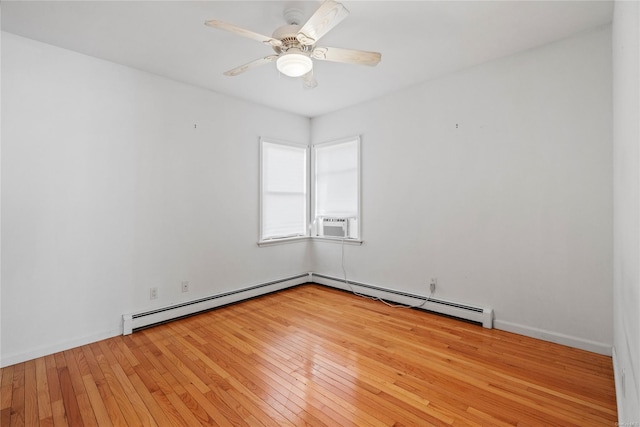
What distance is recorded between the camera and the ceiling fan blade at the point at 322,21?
1.69m

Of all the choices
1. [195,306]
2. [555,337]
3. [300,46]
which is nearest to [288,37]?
[300,46]

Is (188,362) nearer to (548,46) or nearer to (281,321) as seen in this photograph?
(281,321)

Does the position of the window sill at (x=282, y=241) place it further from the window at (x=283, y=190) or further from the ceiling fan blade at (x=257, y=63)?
the ceiling fan blade at (x=257, y=63)

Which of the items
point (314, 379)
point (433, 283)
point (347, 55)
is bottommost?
point (314, 379)

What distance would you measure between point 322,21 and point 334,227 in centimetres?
300

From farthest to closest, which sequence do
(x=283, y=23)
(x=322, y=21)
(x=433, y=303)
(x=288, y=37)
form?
(x=433, y=303) < (x=283, y=23) < (x=288, y=37) < (x=322, y=21)

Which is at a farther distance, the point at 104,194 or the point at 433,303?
the point at 433,303

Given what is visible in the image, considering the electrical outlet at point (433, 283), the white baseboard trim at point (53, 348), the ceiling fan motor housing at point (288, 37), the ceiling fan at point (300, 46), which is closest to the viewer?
the ceiling fan at point (300, 46)

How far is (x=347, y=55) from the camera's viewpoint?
85.8 inches

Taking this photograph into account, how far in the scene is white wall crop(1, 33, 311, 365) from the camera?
7.94ft

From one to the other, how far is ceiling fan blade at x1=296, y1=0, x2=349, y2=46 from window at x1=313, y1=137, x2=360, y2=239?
2.23m

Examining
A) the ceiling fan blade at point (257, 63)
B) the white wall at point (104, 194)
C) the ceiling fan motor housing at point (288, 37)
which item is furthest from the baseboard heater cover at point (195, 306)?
the ceiling fan motor housing at point (288, 37)

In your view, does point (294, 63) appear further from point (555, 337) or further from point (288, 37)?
point (555, 337)

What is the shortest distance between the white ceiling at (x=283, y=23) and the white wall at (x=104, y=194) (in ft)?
1.02
